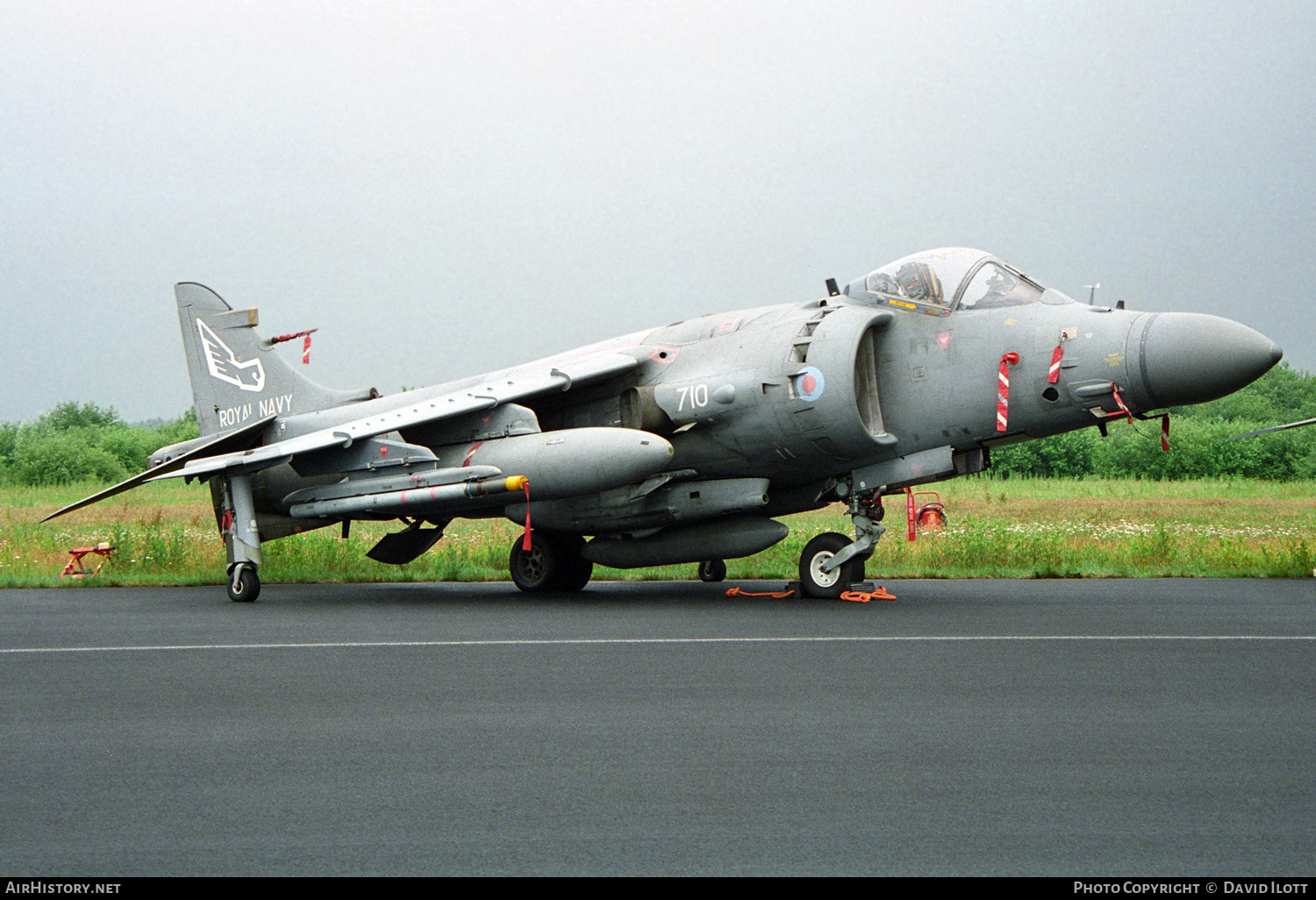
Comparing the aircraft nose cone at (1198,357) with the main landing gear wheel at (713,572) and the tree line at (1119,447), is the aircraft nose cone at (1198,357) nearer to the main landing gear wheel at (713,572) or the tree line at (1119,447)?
the main landing gear wheel at (713,572)

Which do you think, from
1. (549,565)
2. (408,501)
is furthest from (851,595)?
(408,501)

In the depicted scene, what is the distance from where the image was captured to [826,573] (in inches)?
456

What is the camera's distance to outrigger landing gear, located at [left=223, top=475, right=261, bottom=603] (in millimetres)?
12352

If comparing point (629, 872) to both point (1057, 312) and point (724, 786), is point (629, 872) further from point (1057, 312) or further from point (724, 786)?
point (1057, 312)

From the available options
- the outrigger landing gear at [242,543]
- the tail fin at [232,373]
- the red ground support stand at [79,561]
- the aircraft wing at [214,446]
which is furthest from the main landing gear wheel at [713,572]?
the red ground support stand at [79,561]

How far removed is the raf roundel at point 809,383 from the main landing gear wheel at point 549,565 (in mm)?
3808

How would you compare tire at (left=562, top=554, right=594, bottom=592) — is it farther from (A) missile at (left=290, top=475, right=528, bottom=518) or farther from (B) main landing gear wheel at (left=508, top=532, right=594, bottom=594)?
(A) missile at (left=290, top=475, right=528, bottom=518)

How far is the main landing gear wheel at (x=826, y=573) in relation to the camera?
11500 mm

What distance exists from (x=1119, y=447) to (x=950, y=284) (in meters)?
45.3

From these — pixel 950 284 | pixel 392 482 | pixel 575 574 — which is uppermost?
pixel 950 284

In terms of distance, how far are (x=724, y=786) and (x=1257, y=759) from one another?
215cm

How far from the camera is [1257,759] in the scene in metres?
4.49

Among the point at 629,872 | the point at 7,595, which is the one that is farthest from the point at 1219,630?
the point at 7,595

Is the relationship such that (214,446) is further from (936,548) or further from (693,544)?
(936,548)
